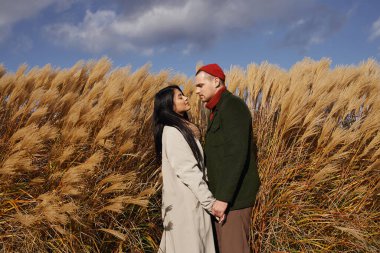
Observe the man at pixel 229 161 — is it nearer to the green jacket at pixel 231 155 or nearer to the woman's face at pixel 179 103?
the green jacket at pixel 231 155

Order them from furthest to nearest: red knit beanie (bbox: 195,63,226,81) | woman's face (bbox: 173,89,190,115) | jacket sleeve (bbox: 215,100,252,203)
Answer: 1. woman's face (bbox: 173,89,190,115)
2. red knit beanie (bbox: 195,63,226,81)
3. jacket sleeve (bbox: 215,100,252,203)

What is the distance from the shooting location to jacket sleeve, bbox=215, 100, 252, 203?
3107mm

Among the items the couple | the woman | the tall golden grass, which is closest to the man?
the couple

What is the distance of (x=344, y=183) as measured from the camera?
4.41m

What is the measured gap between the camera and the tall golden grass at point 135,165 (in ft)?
10.6

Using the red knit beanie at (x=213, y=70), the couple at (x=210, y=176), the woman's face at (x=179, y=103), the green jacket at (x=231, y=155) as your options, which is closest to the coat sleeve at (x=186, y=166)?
the couple at (x=210, y=176)

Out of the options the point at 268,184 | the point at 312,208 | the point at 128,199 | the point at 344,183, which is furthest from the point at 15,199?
the point at 344,183

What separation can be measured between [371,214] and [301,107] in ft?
4.16

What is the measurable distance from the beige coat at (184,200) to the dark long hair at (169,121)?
0.06 metres

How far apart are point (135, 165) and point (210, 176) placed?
3.30 feet

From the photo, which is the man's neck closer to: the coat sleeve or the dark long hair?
the dark long hair

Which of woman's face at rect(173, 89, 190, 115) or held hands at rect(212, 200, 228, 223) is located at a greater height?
woman's face at rect(173, 89, 190, 115)

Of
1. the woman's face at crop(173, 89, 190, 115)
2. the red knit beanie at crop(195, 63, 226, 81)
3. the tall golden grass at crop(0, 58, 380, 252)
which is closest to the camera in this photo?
the tall golden grass at crop(0, 58, 380, 252)

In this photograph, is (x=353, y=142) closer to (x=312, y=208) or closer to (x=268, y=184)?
(x=312, y=208)
